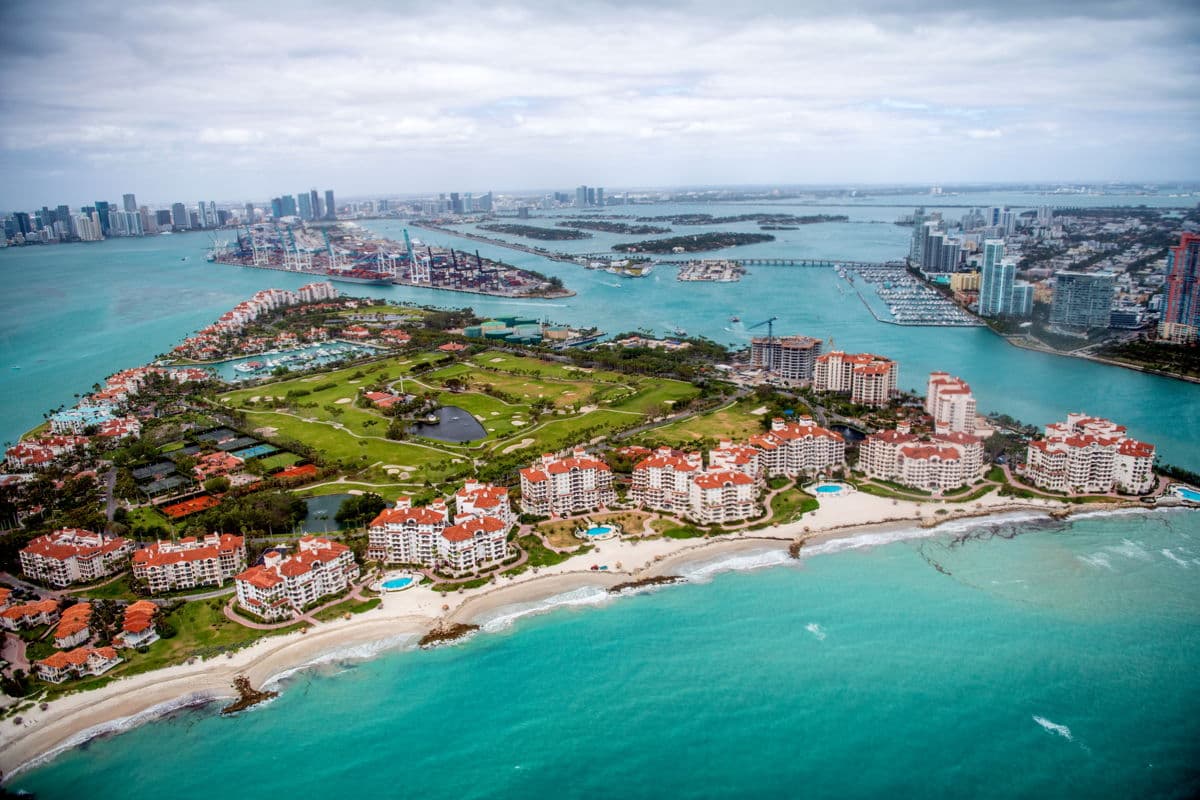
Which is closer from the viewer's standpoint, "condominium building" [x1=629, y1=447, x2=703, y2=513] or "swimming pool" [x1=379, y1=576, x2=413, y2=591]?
"swimming pool" [x1=379, y1=576, x2=413, y2=591]

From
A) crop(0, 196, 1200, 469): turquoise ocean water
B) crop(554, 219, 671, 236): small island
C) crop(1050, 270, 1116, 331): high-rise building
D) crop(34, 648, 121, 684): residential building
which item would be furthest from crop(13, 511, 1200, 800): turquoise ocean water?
crop(554, 219, 671, 236): small island

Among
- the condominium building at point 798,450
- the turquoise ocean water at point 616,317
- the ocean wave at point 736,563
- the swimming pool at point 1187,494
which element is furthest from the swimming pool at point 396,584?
the turquoise ocean water at point 616,317

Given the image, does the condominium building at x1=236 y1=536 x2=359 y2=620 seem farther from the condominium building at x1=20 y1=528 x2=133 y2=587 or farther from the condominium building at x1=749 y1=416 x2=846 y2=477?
the condominium building at x1=749 y1=416 x2=846 y2=477

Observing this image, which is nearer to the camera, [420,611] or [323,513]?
[420,611]

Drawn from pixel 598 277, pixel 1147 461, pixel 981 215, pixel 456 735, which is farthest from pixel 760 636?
pixel 981 215

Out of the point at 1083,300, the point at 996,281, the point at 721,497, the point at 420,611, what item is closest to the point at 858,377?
the point at 721,497

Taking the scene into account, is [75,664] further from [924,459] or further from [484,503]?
[924,459]

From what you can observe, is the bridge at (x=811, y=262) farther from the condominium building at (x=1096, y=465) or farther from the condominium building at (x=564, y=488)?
the condominium building at (x=564, y=488)
